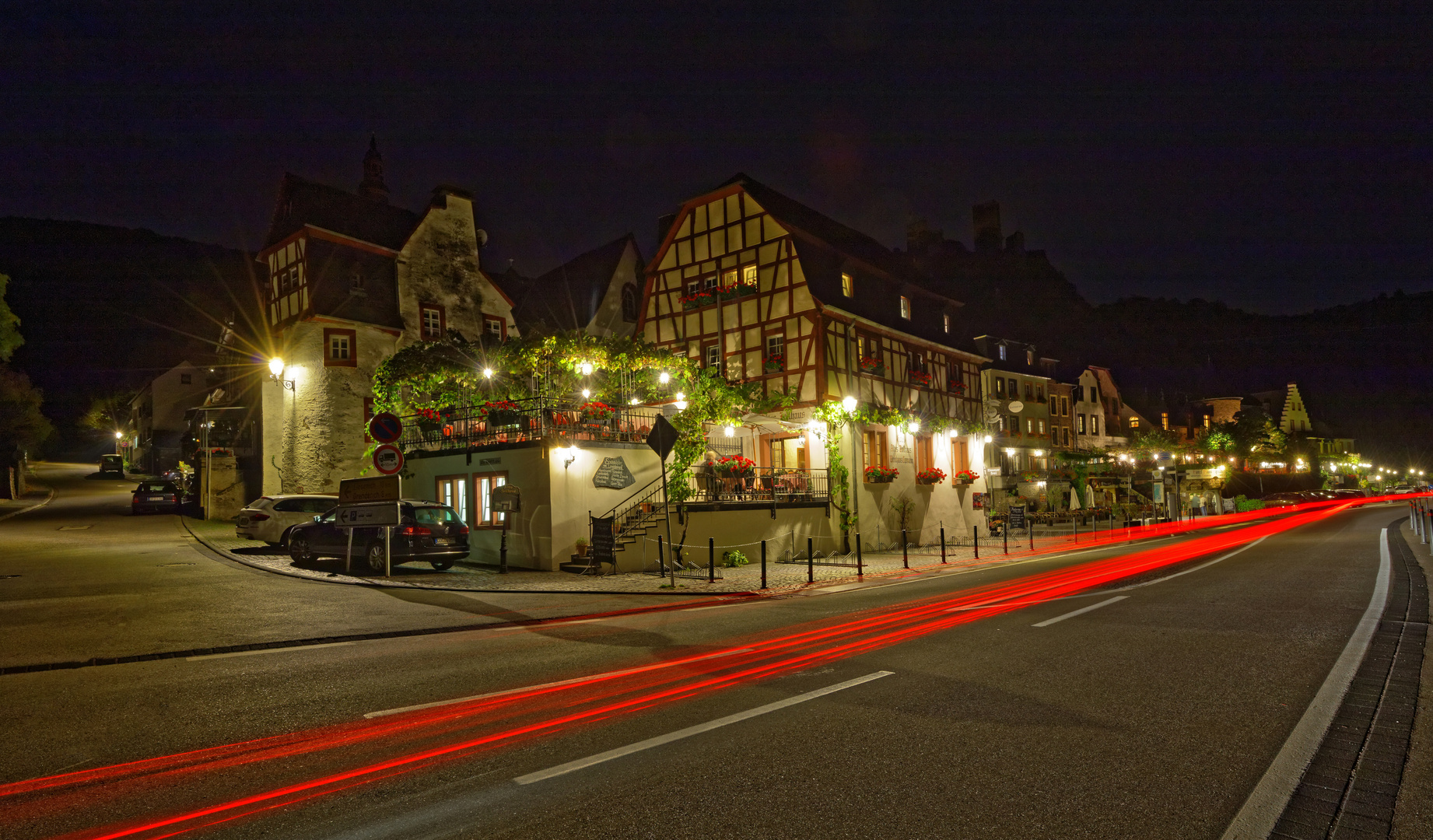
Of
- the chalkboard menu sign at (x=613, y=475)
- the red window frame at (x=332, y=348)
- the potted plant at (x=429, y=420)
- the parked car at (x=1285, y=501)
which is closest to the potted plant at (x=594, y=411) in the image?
the chalkboard menu sign at (x=613, y=475)

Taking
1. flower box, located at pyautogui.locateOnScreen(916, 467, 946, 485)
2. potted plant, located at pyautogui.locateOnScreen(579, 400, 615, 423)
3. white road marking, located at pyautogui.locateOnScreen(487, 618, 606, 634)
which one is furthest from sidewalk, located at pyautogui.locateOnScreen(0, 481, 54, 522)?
flower box, located at pyautogui.locateOnScreen(916, 467, 946, 485)

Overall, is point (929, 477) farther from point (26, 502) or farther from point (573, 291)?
point (26, 502)

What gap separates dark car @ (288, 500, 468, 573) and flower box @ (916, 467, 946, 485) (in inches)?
706

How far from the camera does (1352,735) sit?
5055mm

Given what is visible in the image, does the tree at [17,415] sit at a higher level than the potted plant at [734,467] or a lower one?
higher

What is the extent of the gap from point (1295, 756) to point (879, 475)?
22459 millimetres

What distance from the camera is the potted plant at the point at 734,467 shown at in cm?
2228

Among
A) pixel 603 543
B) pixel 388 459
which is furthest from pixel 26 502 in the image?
pixel 603 543

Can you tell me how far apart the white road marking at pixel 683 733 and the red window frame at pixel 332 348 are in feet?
98.3

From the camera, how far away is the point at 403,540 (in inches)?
666

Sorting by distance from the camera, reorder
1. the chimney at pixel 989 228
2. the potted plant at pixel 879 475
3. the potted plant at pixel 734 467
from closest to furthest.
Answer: the potted plant at pixel 734 467 → the potted plant at pixel 879 475 → the chimney at pixel 989 228

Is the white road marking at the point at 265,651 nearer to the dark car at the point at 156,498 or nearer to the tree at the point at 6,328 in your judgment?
the dark car at the point at 156,498

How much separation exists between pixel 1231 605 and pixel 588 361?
1550cm

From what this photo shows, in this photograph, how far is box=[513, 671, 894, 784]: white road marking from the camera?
4.50 meters
